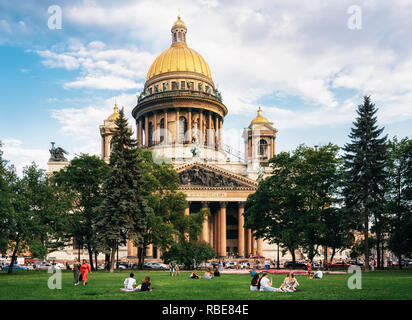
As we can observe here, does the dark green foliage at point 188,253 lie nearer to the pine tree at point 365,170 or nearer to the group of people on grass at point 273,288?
the pine tree at point 365,170

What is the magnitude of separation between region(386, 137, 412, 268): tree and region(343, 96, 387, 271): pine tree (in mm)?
1442

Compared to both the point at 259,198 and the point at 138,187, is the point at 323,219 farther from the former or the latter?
the point at 138,187

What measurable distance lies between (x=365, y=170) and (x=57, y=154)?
5449cm

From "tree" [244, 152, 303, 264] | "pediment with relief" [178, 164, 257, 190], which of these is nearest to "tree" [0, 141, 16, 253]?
"tree" [244, 152, 303, 264]

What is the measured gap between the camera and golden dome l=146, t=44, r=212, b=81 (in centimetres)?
9287

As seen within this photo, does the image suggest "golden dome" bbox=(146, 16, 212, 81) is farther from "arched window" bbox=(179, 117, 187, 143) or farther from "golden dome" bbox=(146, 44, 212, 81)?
"arched window" bbox=(179, 117, 187, 143)

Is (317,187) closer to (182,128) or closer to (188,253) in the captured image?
(188,253)

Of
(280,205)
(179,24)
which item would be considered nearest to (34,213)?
(280,205)

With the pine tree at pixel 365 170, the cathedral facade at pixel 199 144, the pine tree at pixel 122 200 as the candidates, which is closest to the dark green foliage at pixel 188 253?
the pine tree at pixel 122 200

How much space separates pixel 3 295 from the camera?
1753cm

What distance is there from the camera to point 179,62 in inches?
3656

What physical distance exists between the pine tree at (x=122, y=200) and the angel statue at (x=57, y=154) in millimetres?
41573
